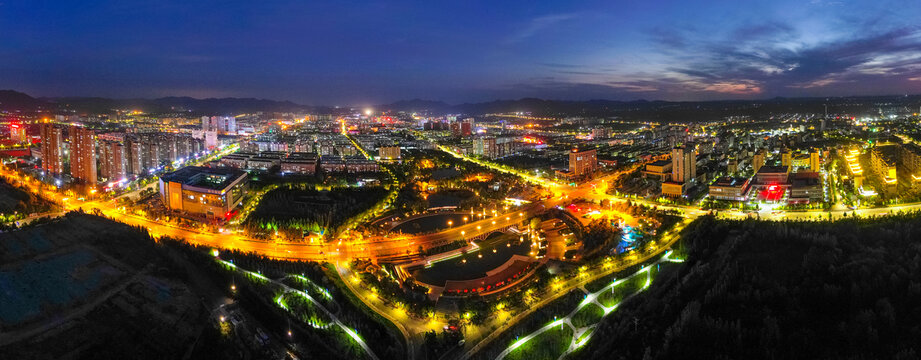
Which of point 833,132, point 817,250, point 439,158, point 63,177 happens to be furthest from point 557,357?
point 833,132

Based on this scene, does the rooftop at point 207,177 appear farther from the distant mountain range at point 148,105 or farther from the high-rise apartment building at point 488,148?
the distant mountain range at point 148,105

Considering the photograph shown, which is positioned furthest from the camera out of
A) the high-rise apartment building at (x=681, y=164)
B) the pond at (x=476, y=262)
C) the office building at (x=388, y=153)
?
the office building at (x=388, y=153)

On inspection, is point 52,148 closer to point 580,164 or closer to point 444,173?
point 444,173

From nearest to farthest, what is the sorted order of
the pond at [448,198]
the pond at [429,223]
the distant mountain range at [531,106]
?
the pond at [429,223] < the pond at [448,198] < the distant mountain range at [531,106]

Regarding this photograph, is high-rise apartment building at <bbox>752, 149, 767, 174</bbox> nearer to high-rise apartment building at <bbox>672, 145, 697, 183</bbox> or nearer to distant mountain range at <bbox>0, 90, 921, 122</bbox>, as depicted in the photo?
high-rise apartment building at <bbox>672, 145, 697, 183</bbox>

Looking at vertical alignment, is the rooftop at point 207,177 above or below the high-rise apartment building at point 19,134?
below

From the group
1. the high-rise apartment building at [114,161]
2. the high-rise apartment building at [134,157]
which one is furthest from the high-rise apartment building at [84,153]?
the high-rise apartment building at [134,157]
